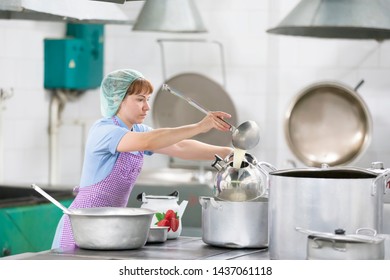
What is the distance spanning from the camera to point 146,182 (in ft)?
16.1

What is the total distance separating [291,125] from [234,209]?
104 inches

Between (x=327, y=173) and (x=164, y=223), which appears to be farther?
(x=164, y=223)

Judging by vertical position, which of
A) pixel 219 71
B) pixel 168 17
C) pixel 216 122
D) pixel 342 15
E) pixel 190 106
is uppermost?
pixel 168 17

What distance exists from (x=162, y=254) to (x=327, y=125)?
281 cm

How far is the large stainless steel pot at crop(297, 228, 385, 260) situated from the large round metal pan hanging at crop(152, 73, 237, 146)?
10.00 feet

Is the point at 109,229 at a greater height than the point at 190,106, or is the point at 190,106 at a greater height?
the point at 190,106

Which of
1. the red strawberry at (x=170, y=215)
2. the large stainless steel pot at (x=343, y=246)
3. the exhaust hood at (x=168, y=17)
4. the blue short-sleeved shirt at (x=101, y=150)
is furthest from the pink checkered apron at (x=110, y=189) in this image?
the exhaust hood at (x=168, y=17)

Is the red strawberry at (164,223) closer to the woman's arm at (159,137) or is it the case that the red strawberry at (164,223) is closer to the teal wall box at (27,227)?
the woman's arm at (159,137)

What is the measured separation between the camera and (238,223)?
2.51 m

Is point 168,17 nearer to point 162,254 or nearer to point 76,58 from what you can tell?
point 76,58

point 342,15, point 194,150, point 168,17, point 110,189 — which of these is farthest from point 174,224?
point 168,17

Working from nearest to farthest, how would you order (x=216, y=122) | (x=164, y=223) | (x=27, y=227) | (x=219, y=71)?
(x=216, y=122), (x=164, y=223), (x=27, y=227), (x=219, y=71)

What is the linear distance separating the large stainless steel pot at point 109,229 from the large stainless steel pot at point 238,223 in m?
0.19
